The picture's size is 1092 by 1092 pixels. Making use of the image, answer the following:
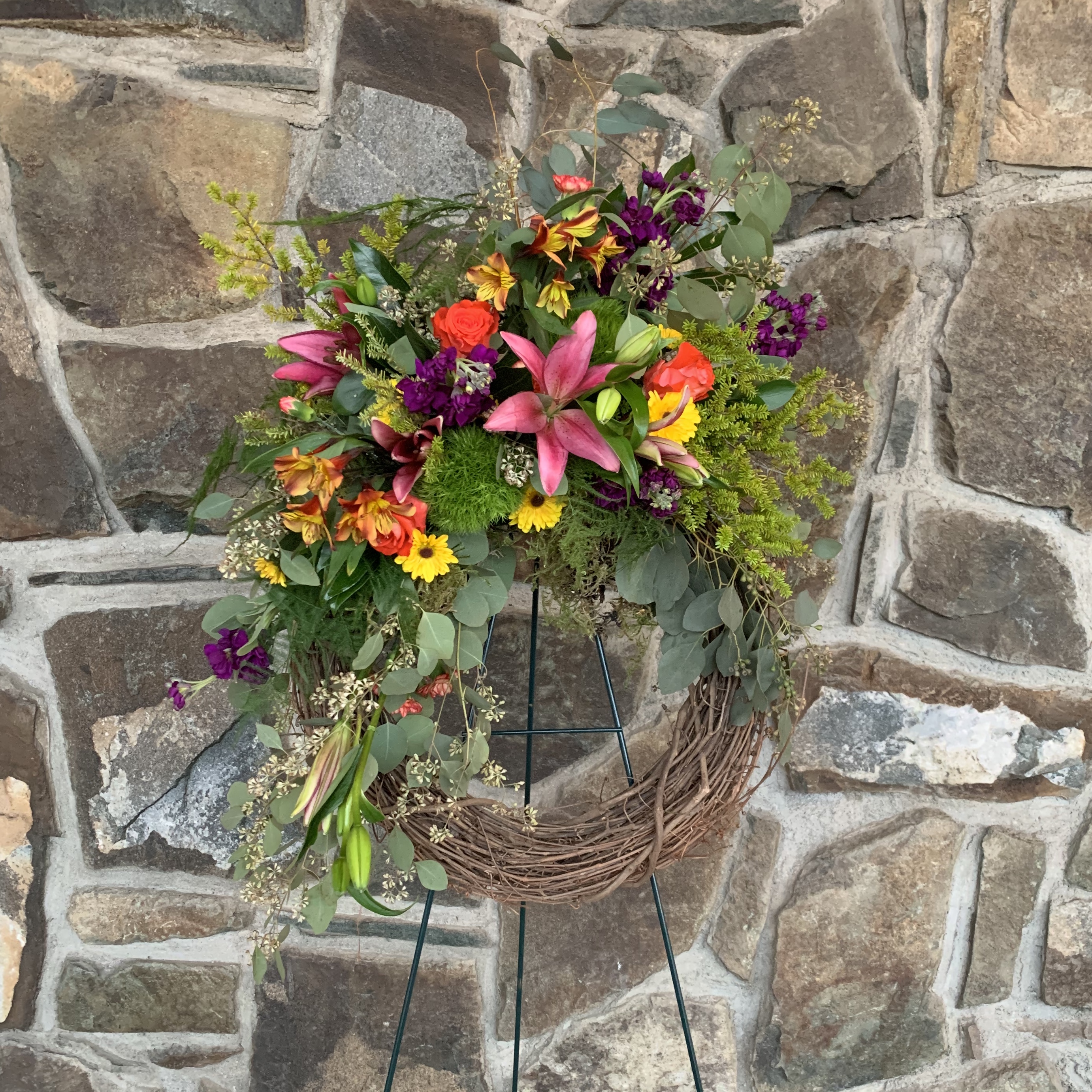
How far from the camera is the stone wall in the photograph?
1.06m

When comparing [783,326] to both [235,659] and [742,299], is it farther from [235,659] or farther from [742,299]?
[235,659]

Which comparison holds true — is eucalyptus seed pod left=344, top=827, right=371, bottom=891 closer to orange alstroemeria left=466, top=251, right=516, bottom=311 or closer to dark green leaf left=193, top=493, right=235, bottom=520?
dark green leaf left=193, top=493, right=235, bottom=520

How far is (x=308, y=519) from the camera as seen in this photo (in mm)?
686

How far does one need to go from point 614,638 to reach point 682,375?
54 centimetres

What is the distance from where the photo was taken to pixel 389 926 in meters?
1.21

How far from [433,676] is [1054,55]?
3.26ft

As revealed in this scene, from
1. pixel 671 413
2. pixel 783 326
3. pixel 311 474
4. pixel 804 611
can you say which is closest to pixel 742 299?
pixel 783 326

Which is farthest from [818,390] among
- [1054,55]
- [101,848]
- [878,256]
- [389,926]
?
[101,848]

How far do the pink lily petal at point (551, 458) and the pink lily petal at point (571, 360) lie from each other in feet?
0.08

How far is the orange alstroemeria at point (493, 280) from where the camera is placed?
2.22ft

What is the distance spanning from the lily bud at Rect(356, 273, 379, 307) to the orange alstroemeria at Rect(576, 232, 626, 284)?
0.16 m

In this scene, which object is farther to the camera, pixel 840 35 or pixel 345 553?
pixel 840 35

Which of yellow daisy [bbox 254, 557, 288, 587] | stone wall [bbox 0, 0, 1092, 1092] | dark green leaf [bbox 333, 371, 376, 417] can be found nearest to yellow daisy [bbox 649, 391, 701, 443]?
dark green leaf [bbox 333, 371, 376, 417]

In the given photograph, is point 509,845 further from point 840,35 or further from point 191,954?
point 840,35
